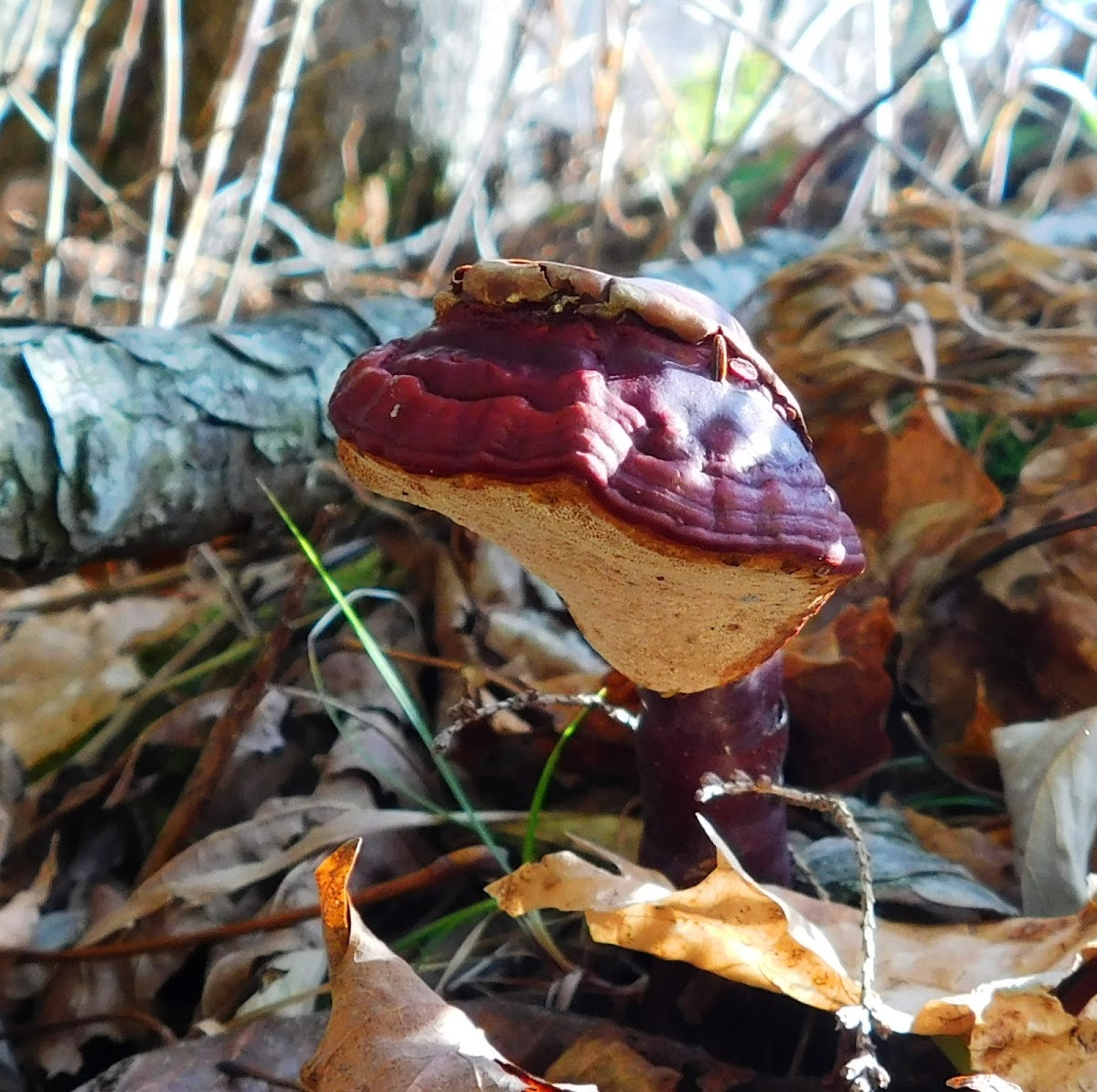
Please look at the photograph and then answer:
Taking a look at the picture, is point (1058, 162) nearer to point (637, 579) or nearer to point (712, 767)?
point (712, 767)

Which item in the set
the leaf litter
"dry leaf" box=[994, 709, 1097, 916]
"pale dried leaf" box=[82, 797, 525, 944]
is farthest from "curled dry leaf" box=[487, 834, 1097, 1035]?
"pale dried leaf" box=[82, 797, 525, 944]

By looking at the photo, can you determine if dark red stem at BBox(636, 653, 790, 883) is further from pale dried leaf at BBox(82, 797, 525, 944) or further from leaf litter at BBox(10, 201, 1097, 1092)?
pale dried leaf at BBox(82, 797, 525, 944)

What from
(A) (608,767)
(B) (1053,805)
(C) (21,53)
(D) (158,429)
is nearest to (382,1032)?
(A) (608,767)

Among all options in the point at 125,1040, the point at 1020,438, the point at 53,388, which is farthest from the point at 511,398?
the point at 1020,438

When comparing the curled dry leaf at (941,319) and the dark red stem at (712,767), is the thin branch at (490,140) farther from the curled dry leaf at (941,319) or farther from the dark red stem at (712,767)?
the dark red stem at (712,767)

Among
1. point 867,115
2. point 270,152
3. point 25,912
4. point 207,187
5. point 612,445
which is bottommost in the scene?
point 25,912

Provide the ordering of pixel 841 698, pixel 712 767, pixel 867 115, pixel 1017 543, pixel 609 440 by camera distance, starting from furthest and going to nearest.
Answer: pixel 867 115 → pixel 1017 543 → pixel 841 698 → pixel 712 767 → pixel 609 440
